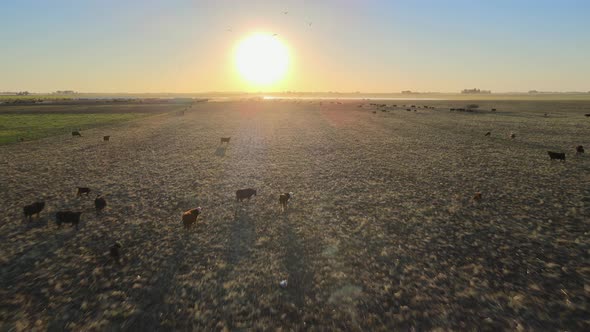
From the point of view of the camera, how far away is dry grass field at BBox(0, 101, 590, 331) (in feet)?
20.8

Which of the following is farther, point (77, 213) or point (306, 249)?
point (77, 213)

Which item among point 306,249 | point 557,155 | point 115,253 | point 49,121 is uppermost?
point 49,121

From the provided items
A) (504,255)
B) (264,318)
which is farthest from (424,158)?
(264,318)

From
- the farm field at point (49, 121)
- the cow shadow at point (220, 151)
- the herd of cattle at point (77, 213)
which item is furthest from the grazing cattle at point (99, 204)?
the farm field at point (49, 121)

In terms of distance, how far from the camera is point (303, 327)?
5980 mm

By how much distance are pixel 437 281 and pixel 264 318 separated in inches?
178

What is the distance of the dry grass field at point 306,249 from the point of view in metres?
6.33

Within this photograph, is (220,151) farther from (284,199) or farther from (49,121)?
(49,121)

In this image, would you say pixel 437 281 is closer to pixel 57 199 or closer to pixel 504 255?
pixel 504 255

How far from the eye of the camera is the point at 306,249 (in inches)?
353

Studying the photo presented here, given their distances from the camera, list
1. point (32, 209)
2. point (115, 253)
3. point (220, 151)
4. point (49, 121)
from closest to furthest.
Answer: point (115, 253)
point (32, 209)
point (220, 151)
point (49, 121)

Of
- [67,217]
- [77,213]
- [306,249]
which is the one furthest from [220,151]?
[306,249]

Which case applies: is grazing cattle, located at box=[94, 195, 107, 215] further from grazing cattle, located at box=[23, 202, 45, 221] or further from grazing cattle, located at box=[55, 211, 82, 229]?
grazing cattle, located at box=[23, 202, 45, 221]

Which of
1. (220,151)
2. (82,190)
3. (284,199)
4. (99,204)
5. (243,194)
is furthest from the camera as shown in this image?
(220,151)
